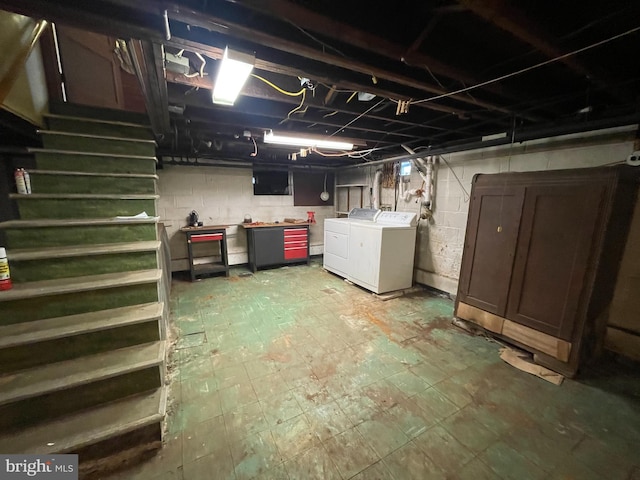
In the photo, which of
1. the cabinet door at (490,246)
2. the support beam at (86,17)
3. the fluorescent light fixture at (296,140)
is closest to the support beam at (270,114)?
the fluorescent light fixture at (296,140)

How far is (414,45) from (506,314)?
2.58 metres

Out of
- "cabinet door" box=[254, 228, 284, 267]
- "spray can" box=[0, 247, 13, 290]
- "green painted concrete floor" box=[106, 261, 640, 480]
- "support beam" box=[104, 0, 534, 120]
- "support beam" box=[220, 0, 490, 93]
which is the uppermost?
"support beam" box=[220, 0, 490, 93]

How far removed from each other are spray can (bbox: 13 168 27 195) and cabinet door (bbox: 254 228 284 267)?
3086 millimetres

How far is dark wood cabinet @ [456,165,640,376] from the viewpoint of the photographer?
1969 millimetres

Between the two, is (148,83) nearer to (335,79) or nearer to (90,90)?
(335,79)

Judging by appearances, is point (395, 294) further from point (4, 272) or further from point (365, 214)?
point (4, 272)

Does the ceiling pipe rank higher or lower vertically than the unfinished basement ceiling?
lower

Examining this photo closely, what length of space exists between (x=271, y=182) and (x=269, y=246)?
1.59 m

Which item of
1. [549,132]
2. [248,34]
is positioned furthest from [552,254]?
[248,34]

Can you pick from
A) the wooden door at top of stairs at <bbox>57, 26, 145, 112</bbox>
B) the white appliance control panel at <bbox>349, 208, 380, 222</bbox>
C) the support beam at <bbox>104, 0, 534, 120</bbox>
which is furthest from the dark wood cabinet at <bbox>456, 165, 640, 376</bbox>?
the wooden door at top of stairs at <bbox>57, 26, 145, 112</bbox>

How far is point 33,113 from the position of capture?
6.53ft

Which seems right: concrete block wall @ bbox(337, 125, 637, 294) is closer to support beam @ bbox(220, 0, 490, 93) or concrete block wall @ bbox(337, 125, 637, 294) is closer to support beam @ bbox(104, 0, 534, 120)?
support beam @ bbox(104, 0, 534, 120)

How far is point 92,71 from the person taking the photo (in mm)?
3275

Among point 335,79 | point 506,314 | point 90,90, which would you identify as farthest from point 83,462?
point 90,90
